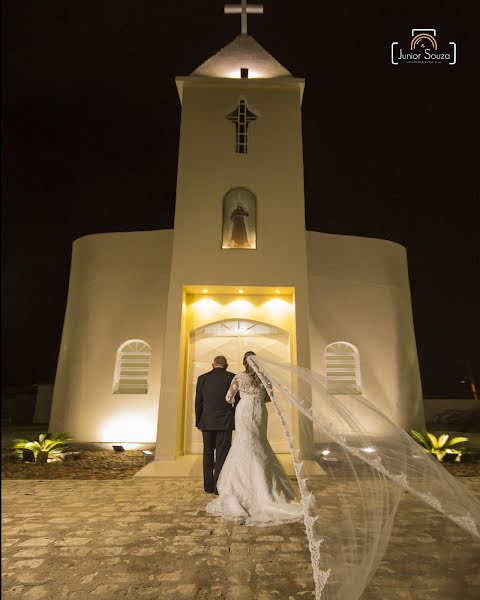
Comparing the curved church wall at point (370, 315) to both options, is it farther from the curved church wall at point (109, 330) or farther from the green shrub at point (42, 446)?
the green shrub at point (42, 446)

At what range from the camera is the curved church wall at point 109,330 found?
36.6 feet

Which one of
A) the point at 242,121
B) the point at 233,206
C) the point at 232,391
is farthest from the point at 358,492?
the point at 242,121

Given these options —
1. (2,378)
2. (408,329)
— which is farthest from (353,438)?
(408,329)

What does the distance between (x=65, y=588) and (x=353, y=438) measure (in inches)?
107

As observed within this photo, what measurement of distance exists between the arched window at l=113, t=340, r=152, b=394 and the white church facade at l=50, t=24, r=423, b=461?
0.03 meters

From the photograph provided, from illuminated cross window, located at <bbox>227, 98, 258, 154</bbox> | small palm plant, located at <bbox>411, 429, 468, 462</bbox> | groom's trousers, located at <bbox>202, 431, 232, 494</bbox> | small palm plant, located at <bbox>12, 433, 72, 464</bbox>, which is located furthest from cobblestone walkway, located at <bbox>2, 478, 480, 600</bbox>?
illuminated cross window, located at <bbox>227, 98, 258, 154</bbox>

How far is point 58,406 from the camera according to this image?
11.8 metres

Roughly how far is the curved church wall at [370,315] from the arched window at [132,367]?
4.76 metres

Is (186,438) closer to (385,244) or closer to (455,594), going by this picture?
(455,594)

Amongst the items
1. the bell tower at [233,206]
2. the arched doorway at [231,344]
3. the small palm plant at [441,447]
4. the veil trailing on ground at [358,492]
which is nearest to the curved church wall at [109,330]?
the arched doorway at [231,344]

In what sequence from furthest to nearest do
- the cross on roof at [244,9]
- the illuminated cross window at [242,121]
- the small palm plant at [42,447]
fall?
the cross on roof at [244,9] → the illuminated cross window at [242,121] → the small palm plant at [42,447]

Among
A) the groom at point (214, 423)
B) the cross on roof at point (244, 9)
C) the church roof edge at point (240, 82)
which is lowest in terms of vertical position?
the groom at point (214, 423)

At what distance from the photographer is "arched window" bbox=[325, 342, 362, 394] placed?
11.4m

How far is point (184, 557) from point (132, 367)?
27.2 feet
